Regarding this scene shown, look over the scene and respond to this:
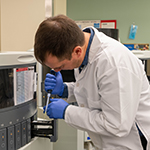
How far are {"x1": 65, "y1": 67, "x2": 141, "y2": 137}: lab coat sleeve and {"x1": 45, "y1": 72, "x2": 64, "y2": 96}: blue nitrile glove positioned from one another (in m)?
0.33

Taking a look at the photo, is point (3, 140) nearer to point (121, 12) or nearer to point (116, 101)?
point (116, 101)

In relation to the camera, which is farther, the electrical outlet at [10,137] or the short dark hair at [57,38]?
the electrical outlet at [10,137]

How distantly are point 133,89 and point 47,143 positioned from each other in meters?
0.59

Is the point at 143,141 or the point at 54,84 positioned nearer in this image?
the point at 143,141

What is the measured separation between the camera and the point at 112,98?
2.71ft

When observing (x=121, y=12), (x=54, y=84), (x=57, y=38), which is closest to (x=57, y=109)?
(x=54, y=84)

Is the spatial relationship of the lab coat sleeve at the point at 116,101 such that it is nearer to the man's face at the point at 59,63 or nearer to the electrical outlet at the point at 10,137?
the man's face at the point at 59,63

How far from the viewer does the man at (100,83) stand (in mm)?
811

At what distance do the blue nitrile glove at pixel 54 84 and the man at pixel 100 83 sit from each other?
0.16 m

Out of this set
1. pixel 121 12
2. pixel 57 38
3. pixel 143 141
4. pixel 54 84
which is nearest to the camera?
pixel 57 38

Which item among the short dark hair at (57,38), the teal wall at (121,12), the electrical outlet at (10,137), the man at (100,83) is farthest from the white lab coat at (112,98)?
the teal wall at (121,12)

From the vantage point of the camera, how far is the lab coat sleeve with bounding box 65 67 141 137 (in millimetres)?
818

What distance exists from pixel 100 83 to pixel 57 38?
24 cm

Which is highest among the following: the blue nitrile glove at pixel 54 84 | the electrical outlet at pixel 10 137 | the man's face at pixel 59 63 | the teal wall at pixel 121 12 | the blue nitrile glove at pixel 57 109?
the teal wall at pixel 121 12
